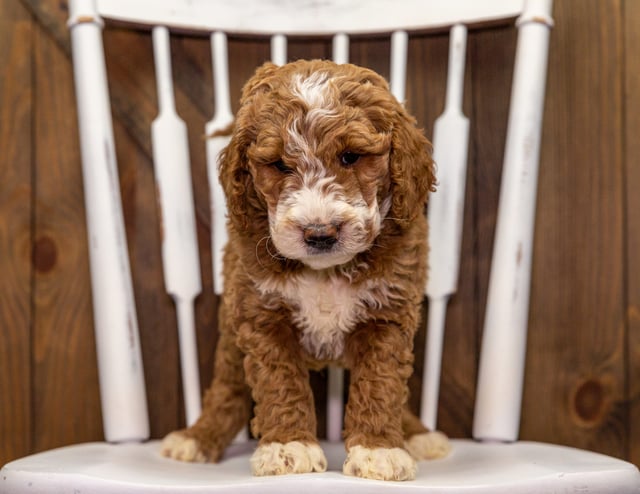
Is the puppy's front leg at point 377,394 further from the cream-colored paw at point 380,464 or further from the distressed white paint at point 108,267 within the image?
the distressed white paint at point 108,267

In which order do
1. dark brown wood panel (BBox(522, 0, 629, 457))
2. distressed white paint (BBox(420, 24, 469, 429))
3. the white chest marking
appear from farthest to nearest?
dark brown wood panel (BBox(522, 0, 629, 457)) → distressed white paint (BBox(420, 24, 469, 429)) → the white chest marking

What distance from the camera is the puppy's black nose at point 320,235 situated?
2.74 feet

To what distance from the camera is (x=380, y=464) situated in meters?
0.86

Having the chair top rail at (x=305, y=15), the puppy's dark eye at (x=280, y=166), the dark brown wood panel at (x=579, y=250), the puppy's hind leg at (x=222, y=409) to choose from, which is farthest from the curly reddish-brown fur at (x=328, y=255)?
the dark brown wood panel at (x=579, y=250)

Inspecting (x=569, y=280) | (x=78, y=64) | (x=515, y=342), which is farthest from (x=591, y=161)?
(x=78, y=64)

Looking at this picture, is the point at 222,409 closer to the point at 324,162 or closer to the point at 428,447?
the point at 428,447

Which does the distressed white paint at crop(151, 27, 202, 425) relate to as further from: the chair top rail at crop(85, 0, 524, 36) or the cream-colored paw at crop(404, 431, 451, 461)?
the cream-colored paw at crop(404, 431, 451, 461)

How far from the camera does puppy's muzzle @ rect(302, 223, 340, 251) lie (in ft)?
2.74

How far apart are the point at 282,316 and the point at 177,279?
0.29 meters

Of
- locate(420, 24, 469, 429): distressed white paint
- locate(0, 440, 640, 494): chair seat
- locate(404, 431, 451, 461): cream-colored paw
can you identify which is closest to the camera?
locate(0, 440, 640, 494): chair seat

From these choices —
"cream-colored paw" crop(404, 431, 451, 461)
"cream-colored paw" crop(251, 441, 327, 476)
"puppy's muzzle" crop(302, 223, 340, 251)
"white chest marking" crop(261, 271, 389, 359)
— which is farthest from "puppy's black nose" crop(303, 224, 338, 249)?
"cream-colored paw" crop(404, 431, 451, 461)

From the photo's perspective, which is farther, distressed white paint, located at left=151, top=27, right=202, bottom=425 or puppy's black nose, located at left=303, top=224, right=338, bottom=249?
Answer: distressed white paint, located at left=151, top=27, right=202, bottom=425

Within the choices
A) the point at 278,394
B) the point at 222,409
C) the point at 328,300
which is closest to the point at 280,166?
the point at 328,300

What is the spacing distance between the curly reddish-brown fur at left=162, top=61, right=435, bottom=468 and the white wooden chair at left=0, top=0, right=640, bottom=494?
12 centimetres
